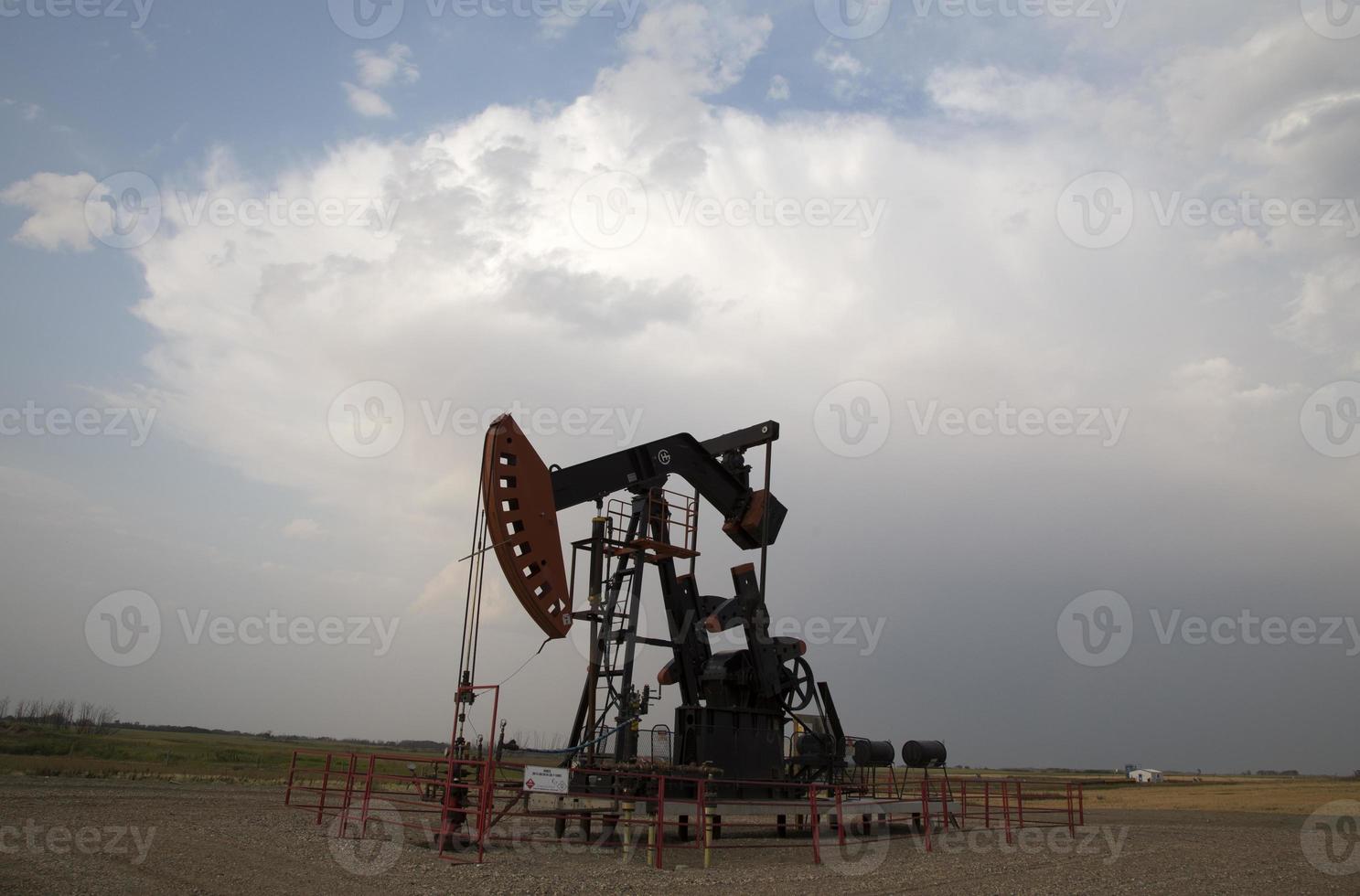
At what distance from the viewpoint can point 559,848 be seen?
35.4 ft

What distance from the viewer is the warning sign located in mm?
8773

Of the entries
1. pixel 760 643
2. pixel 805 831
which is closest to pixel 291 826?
pixel 760 643

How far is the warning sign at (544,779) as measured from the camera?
877cm

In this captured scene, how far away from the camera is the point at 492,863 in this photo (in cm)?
898

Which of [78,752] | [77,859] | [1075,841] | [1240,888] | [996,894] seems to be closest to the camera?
[77,859]

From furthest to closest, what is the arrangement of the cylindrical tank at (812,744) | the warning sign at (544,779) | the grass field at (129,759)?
the grass field at (129,759), the cylindrical tank at (812,744), the warning sign at (544,779)

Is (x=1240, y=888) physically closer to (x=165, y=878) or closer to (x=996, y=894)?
(x=996, y=894)

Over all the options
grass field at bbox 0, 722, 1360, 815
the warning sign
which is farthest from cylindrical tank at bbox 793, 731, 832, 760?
grass field at bbox 0, 722, 1360, 815

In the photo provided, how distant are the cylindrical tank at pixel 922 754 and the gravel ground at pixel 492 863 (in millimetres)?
1439

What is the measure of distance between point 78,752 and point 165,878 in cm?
3724

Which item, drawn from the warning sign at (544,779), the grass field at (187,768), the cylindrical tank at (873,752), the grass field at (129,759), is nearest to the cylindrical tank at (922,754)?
the cylindrical tank at (873,752)

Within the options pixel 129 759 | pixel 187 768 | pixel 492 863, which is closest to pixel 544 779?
pixel 492 863

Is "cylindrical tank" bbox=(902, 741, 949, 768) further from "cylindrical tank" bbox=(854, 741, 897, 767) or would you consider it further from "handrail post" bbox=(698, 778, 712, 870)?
"handrail post" bbox=(698, 778, 712, 870)

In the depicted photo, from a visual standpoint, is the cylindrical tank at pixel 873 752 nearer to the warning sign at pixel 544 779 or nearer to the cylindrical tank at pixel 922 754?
the cylindrical tank at pixel 922 754
